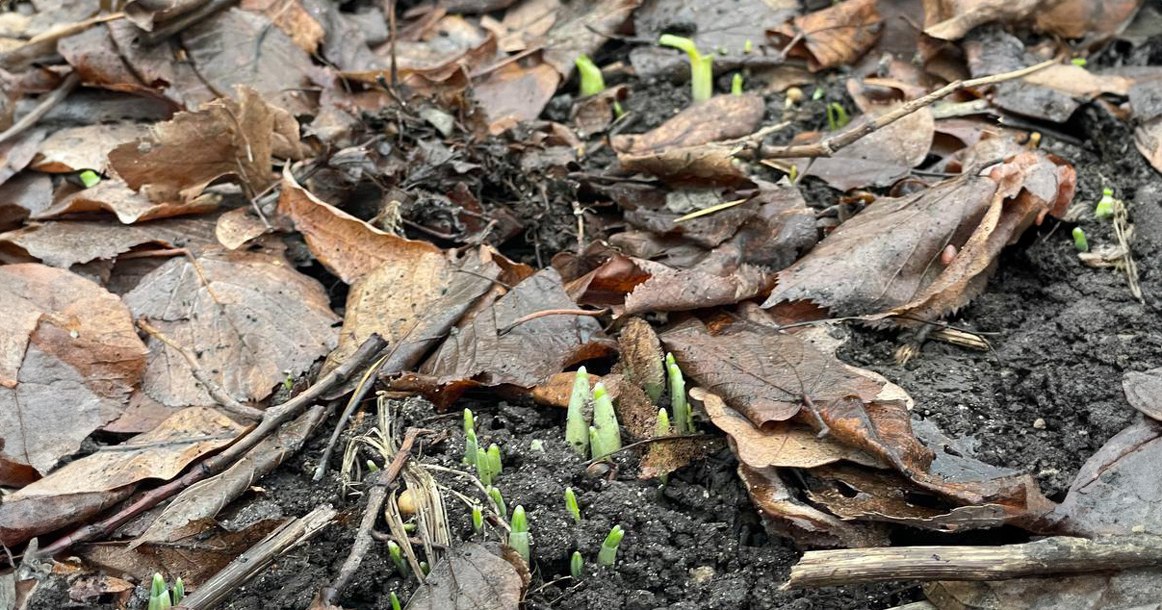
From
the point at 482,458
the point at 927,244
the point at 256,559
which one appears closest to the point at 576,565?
the point at 482,458

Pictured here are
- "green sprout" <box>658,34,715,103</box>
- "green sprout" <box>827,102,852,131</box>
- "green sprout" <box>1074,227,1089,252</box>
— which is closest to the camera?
"green sprout" <box>1074,227,1089,252</box>

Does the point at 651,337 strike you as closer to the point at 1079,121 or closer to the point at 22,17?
the point at 1079,121

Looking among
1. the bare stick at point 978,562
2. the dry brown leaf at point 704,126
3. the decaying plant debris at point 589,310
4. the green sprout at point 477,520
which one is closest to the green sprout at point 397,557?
the decaying plant debris at point 589,310

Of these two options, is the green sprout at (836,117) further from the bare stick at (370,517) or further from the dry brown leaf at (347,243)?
the bare stick at (370,517)

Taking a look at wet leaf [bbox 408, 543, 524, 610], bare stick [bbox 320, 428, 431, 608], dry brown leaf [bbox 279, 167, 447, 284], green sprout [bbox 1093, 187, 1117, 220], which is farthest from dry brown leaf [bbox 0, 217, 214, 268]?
green sprout [bbox 1093, 187, 1117, 220]

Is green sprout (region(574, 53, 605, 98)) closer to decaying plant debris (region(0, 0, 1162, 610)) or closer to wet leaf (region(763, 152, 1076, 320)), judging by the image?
decaying plant debris (region(0, 0, 1162, 610))

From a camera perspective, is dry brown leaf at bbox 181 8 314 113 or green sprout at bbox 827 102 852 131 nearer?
green sprout at bbox 827 102 852 131

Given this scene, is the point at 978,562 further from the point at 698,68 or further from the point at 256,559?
the point at 698,68
